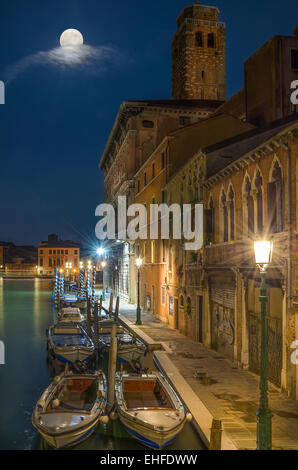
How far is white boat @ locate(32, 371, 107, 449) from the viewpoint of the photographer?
11.9 m

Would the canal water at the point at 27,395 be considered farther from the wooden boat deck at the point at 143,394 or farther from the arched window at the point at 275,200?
the arched window at the point at 275,200

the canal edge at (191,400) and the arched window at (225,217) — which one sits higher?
the arched window at (225,217)

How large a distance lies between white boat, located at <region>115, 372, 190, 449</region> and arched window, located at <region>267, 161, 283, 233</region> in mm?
5980

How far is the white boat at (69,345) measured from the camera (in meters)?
22.5

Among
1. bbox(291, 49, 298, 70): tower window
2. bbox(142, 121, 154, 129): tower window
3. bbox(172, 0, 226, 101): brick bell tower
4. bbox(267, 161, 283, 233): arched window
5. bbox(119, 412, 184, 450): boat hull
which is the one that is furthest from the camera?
bbox(172, 0, 226, 101): brick bell tower

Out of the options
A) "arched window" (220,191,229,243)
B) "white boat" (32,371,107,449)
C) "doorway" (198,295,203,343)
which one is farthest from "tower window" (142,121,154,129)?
"white boat" (32,371,107,449)

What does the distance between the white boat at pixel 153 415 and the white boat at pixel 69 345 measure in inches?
294

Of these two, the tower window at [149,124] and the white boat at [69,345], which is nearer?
the white boat at [69,345]

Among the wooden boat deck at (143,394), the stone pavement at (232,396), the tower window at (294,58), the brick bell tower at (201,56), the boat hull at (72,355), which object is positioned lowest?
the boat hull at (72,355)

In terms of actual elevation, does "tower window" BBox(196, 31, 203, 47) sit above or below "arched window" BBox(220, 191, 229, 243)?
above

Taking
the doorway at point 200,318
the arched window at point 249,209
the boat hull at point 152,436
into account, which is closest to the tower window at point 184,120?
the doorway at point 200,318

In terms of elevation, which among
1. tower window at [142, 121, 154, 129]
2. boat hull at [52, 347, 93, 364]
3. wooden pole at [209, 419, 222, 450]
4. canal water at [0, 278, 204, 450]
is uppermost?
tower window at [142, 121, 154, 129]

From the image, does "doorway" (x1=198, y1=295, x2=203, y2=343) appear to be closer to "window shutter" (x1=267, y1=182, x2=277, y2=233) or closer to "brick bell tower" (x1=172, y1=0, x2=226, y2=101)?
"window shutter" (x1=267, y1=182, x2=277, y2=233)

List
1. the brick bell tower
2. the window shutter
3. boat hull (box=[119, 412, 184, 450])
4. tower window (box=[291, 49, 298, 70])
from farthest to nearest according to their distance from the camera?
the brick bell tower < tower window (box=[291, 49, 298, 70]) < the window shutter < boat hull (box=[119, 412, 184, 450])
